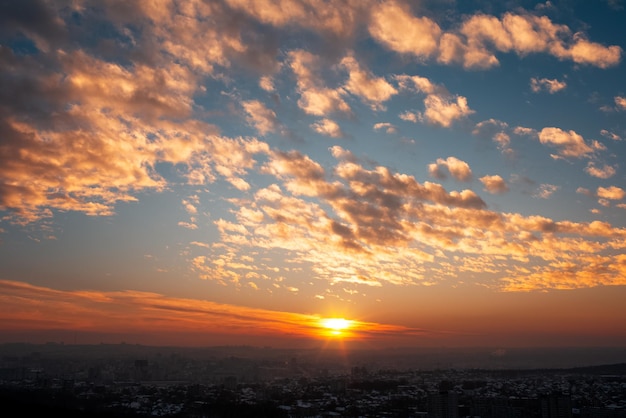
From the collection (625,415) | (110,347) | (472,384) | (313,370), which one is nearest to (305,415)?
(625,415)

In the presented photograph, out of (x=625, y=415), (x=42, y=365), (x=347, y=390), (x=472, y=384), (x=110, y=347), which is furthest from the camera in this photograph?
(x=110, y=347)

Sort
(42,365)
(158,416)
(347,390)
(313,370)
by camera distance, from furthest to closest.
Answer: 1. (313,370)
2. (42,365)
3. (347,390)
4. (158,416)

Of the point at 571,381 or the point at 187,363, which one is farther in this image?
the point at 187,363

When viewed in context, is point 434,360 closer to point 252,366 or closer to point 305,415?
point 252,366

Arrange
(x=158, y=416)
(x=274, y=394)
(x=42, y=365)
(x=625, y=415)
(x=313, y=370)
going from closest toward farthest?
1. (x=625, y=415)
2. (x=158, y=416)
3. (x=274, y=394)
4. (x=42, y=365)
5. (x=313, y=370)

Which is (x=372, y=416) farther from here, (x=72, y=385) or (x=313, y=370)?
(x=313, y=370)

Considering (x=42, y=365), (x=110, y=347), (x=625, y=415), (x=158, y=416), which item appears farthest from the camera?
(x=110, y=347)

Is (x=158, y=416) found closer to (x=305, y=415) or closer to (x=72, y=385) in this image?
(x=305, y=415)

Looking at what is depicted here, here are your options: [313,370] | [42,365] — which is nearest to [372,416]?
[313,370]

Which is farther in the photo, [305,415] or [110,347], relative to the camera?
[110,347]
